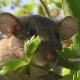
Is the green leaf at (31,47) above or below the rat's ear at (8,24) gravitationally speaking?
above

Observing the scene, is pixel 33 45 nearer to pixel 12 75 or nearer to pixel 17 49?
pixel 12 75

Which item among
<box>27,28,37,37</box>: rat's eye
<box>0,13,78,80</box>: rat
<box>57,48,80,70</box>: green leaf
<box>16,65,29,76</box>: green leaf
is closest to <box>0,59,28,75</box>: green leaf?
<box>16,65,29,76</box>: green leaf

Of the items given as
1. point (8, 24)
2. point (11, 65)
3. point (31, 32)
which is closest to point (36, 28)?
point (31, 32)

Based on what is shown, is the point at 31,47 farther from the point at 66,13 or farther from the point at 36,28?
the point at 36,28

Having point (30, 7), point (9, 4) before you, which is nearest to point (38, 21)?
point (30, 7)

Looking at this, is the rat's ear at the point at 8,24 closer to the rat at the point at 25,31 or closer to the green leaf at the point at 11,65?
the rat at the point at 25,31

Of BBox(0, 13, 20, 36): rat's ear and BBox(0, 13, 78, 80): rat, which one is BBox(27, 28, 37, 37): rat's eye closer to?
BBox(0, 13, 78, 80): rat

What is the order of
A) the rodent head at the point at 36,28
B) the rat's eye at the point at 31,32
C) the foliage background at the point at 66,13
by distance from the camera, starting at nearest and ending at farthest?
the foliage background at the point at 66,13 < the rodent head at the point at 36,28 < the rat's eye at the point at 31,32

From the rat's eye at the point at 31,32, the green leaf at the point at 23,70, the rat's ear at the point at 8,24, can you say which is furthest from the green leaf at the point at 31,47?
the rat's eye at the point at 31,32
